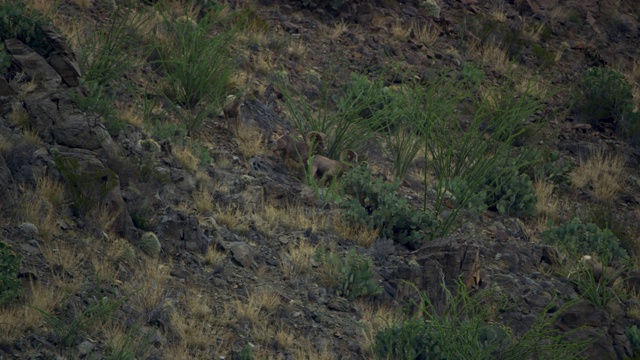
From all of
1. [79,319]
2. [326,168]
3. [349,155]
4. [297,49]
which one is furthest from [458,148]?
[79,319]

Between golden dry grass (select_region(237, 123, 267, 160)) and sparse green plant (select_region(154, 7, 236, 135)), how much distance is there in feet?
1.14

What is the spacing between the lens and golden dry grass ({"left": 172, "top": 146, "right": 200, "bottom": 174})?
714 cm

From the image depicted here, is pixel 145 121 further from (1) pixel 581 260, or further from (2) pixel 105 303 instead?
(1) pixel 581 260

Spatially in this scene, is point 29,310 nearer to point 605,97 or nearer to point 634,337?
point 634,337

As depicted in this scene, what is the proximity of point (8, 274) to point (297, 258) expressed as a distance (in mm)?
2273

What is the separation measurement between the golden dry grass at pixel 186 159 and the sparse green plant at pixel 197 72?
31.4 inches

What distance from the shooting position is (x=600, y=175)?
398 inches

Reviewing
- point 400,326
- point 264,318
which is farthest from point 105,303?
point 400,326

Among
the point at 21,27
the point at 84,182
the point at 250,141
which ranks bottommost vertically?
the point at 250,141

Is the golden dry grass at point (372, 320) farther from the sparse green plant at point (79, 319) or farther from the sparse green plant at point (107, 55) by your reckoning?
the sparse green plant at point (107, 55)

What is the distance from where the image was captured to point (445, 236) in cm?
732

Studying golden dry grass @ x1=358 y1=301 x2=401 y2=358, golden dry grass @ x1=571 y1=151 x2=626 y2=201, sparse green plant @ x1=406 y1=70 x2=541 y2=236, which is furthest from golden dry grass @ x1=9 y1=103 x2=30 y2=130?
golden dry grass @ x1=571 y1=151 x2=626 y2=201

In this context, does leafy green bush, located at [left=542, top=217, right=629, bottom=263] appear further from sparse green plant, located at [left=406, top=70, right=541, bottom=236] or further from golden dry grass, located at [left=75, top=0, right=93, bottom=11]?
golden dry grass, located at [left=75, top=0, right=93, bottom=11]

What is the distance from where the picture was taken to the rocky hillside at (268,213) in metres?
5.26
